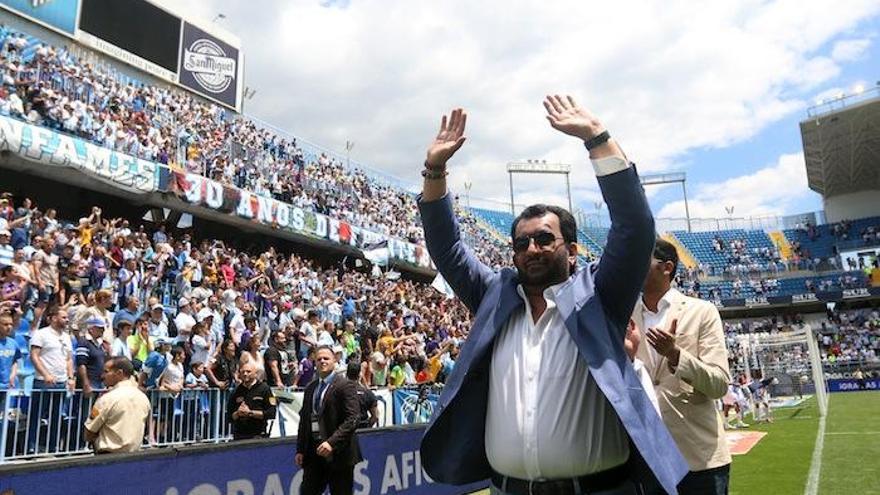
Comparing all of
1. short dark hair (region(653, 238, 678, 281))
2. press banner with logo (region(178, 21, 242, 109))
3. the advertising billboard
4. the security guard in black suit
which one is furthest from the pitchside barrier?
press banner with logo (region(178, 21, 242, 109))

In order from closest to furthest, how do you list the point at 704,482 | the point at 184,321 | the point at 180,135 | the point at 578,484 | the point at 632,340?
1. the point at 578,484
2. the point at 632,340
3. the point at 704,482
4. the point at 184,321
5. the point at 180,135

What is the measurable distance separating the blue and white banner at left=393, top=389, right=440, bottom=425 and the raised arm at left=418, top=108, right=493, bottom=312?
399 inches

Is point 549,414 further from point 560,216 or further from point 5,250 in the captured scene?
point 5,250

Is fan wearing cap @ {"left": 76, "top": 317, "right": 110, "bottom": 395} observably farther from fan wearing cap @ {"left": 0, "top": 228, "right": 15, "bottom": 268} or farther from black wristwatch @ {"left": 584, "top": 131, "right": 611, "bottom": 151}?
black wristwatch @ {"left": 584, "top": 131, "right": 611, "bottom": 151}

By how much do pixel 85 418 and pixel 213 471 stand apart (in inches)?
143

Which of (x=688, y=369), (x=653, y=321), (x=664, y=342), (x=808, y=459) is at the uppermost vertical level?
(x=653, y=321)

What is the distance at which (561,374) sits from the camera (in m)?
2.26

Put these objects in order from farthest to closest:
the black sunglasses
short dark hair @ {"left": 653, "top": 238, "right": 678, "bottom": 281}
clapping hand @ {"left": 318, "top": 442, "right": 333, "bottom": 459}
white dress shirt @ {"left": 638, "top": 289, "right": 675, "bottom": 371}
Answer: clapping hand @ {"left": 318, "top": 442, "right": 333, "bottom": 459} → short dark hair @ {"left": 653, "top": 238, "right": 678, "bottom": 281} → white dress shirt @ {"left": 638, "top": 289, "right": 675, "bottom": 371} → the black sunglasses

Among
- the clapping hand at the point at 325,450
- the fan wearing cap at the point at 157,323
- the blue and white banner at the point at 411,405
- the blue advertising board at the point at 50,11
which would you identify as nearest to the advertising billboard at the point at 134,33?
the blue advertising board at the point at 50,11

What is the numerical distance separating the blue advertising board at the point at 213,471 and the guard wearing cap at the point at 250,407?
635mm

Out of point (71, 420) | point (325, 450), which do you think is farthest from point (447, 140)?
point (71, 420)

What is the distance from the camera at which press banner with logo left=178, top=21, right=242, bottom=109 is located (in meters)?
29.5

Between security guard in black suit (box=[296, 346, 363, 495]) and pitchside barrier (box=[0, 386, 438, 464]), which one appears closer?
security guard in black suit (box=[296, 346, 363, 495])

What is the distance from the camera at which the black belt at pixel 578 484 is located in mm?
2180
